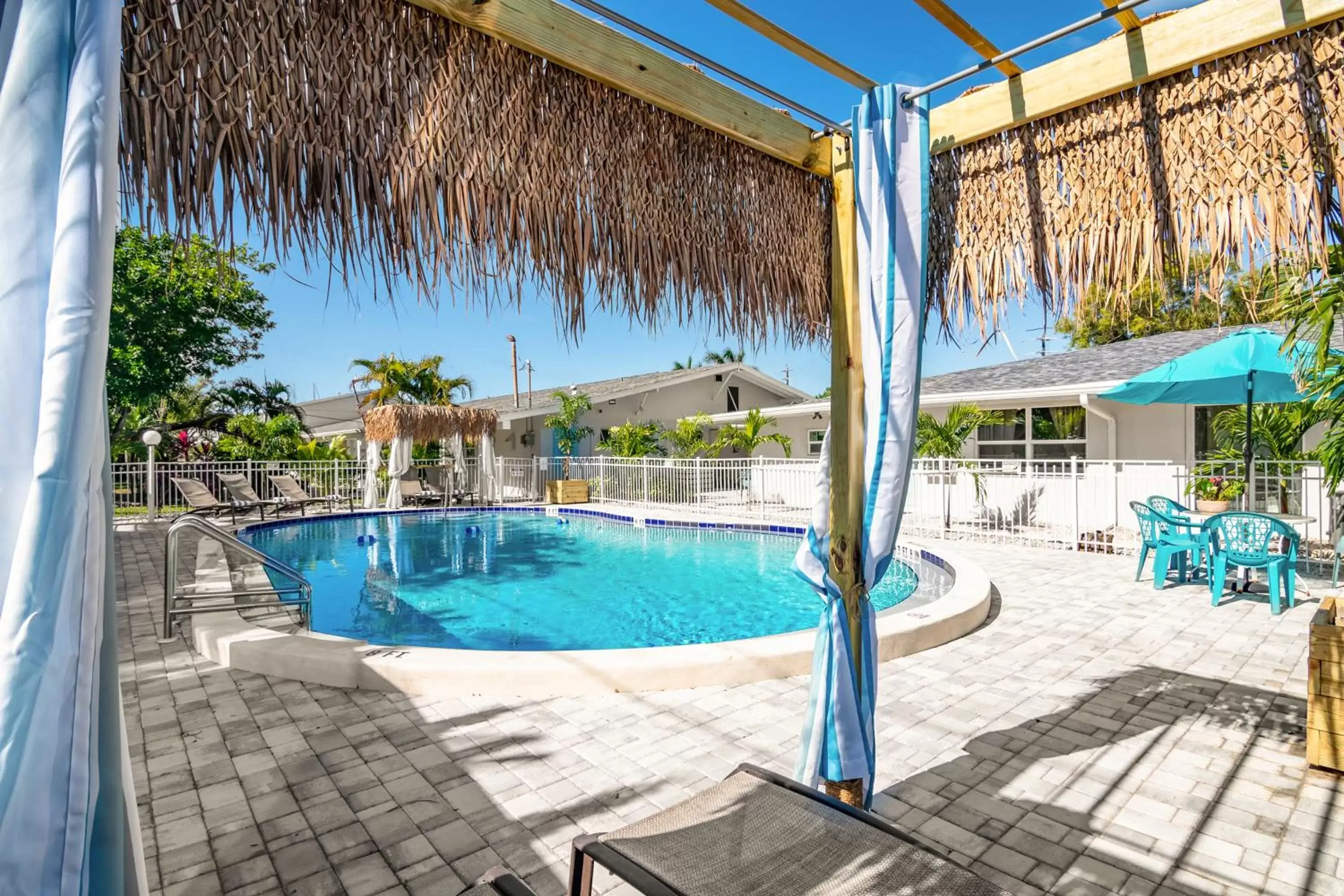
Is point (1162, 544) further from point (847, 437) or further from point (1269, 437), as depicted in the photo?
point (847, 437)

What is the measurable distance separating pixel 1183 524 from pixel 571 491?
595 inches

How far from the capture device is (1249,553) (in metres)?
6.54

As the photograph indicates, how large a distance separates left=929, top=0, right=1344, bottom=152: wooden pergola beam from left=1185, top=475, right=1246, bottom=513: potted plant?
28.5ft

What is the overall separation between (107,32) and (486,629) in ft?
24.3

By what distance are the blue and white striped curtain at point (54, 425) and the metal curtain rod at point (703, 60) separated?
143 centimetres

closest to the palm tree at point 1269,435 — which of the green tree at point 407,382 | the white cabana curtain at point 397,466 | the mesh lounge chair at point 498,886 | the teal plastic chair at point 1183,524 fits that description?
the teal plastic chair at point 1183,524

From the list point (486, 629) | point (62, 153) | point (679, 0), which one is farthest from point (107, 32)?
point (486, 629)

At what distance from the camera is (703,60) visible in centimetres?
235

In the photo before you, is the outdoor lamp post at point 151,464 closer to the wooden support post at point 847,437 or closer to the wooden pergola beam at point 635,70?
the wooden pergola beam at point 635,70

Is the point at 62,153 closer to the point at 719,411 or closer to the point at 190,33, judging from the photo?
the point at 190,33

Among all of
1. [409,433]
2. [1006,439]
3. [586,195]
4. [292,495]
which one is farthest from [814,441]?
[586,195]

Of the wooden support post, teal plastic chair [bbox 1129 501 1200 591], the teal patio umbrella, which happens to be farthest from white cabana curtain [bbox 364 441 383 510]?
the wooden support post

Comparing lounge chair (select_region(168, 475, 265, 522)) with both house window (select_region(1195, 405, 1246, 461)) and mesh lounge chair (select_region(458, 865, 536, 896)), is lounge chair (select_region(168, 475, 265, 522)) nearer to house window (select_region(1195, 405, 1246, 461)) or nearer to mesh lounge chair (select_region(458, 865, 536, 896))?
mesh lounge chair (select_region(458, 865, 536, 896))

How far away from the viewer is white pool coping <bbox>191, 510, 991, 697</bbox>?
4.36 meters
